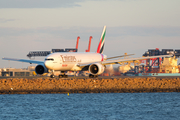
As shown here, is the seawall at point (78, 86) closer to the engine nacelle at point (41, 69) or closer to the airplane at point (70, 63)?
the airplane at point (70, 63)

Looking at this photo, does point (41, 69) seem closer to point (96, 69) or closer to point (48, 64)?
point (48, 64)

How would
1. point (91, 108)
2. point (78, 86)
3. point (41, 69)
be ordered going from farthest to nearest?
point (41, 69) → point (78, 86) → point (91, 108)

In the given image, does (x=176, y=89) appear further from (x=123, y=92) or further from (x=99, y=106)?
(x=99, y=106)

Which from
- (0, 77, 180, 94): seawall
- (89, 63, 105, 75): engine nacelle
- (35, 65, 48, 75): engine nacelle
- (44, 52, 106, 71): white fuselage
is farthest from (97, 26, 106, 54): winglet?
(0, 77, 180, 94): seawall

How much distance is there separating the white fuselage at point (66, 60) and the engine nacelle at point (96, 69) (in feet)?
12.1

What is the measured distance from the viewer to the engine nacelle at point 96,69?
60094 millimetres

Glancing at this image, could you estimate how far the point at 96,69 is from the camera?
200 ft

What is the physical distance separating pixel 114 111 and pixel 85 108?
12.9ft

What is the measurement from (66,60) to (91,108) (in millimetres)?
24582

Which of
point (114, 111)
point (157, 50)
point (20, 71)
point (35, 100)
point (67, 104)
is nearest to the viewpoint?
point (114, 111)

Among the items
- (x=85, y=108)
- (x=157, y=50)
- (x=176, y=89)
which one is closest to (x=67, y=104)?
(x=85, y=108)

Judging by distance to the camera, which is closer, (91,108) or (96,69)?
(91,108)

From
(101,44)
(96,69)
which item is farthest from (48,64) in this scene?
(101,44)

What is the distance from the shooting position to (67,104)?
4075cm
